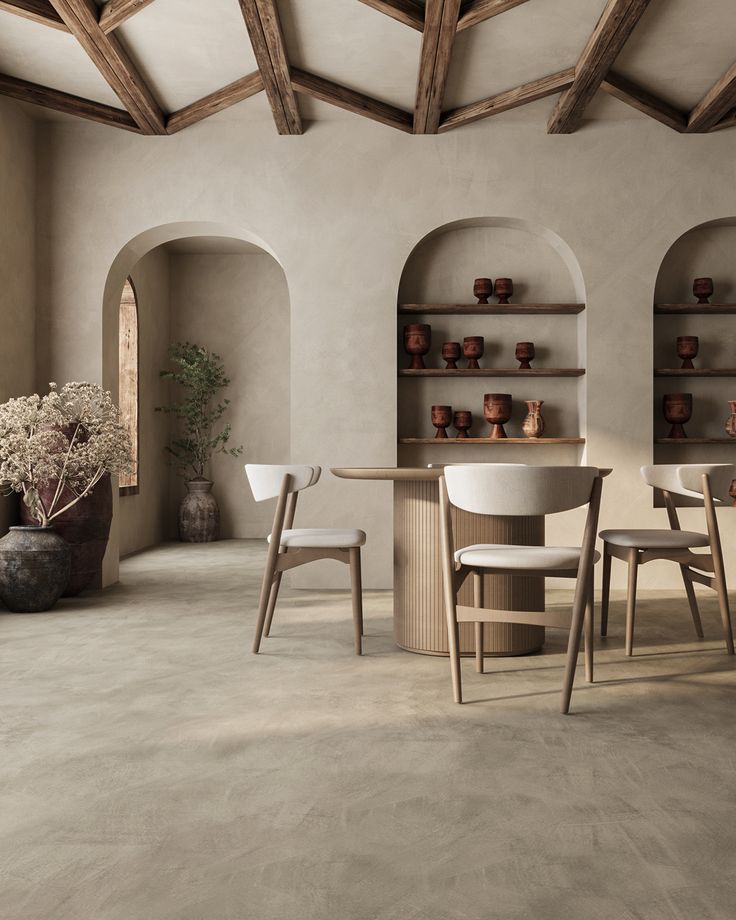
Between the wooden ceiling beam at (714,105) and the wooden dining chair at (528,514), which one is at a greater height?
the wooden ceiling beam at (714,105)

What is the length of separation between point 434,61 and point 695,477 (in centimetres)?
253

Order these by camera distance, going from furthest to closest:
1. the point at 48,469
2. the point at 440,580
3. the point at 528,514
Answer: the point at 48,469
the point at 440,580
the point at 528,514

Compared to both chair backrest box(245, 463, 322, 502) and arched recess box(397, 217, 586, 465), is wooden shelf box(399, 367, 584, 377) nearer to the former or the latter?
arched recess box(397, 217, 586, 465)

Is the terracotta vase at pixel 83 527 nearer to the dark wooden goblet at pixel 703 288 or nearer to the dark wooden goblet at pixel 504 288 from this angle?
the dark wooden goblet at pixel 504 288

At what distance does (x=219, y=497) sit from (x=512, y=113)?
16.4ft

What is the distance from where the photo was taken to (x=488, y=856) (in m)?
1.65

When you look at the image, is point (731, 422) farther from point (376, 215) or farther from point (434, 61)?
point (434, 61)

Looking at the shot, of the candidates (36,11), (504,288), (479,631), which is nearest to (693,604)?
(479,631)

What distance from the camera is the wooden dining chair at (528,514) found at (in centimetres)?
263

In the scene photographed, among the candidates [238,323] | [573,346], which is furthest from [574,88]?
[238,323]

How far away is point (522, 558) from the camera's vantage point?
276 centimetres

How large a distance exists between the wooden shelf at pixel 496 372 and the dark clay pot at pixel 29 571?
239cm

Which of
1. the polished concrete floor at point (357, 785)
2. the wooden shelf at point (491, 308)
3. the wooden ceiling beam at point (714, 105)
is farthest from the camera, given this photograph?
the wooden shelf at point (491, 308)

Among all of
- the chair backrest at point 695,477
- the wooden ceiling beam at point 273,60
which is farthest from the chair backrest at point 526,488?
the wooden ceiling beam at point 273,60
